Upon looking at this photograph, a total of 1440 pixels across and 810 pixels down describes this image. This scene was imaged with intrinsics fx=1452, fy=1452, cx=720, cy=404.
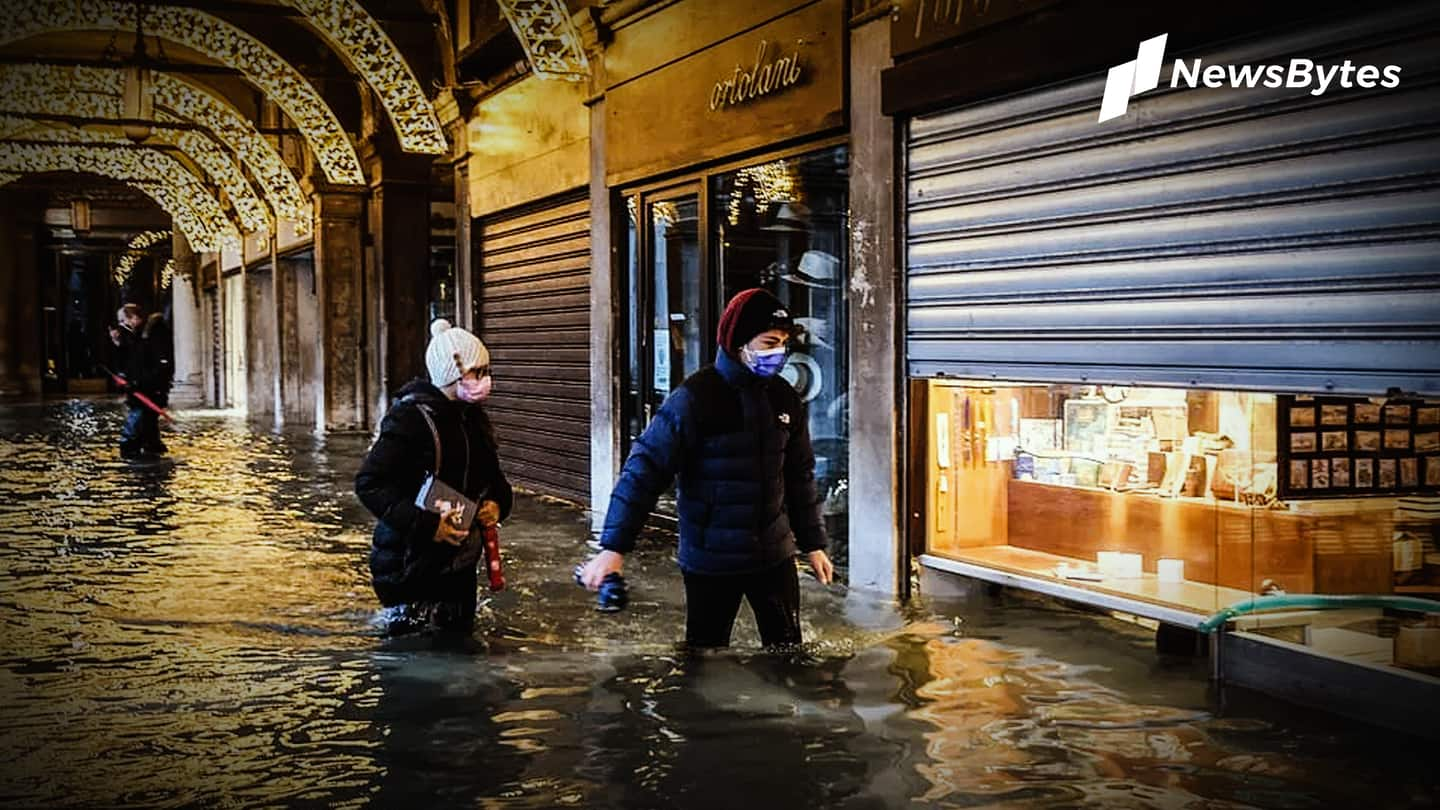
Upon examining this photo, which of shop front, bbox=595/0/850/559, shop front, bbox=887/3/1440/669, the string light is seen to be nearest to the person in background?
shop front, bbox=595/0/850/559

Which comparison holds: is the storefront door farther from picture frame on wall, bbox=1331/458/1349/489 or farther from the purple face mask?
picture frame on wall, bbox=1331/458/1349/489

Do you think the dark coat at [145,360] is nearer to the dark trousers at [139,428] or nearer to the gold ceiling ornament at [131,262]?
the dark trousers at [139,428]

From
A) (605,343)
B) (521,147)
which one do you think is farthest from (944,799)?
(521,147)

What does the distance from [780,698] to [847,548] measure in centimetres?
356

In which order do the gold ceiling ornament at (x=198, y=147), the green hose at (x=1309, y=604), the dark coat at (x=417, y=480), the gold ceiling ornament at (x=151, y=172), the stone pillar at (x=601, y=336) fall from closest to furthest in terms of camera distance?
the green hose at (x=1309, y=604) < the dark coat at (x=417, y=480) < the stone pillar at (x=601, y=336) < the gold ceiling ornament at (x=198, y=147) < the gold ceiling ornament at (x=151, y=172)

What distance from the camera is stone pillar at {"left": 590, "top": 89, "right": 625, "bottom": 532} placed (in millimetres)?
12867

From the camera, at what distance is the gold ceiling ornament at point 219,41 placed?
1864 cm

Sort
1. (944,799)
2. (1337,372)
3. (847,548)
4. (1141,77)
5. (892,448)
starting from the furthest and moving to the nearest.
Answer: (847,548) < (892,448) < (1141,77) < (1337,372) < (944,799)

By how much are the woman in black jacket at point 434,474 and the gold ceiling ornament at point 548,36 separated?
6.05 meters

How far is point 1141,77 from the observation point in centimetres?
697

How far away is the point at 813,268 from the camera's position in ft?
33.8

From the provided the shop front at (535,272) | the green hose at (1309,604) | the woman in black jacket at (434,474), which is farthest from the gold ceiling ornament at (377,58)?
the green hose at (1309,604)

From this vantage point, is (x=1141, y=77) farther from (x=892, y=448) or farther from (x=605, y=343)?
(x=605, y=343)

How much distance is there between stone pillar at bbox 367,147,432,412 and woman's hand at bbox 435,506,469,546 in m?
16.0
